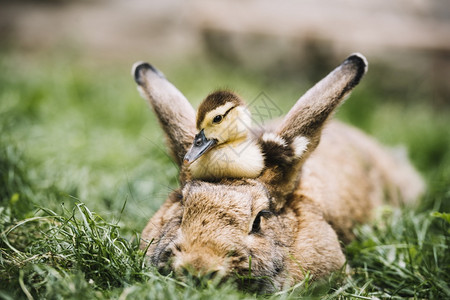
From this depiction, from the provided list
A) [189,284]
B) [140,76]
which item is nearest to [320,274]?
[189,284]

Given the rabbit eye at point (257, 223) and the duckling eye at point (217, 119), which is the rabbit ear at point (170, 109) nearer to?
the duckling eye at point (217, 119)

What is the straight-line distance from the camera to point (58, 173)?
4.78 meters

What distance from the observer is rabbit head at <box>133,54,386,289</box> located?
108 inches

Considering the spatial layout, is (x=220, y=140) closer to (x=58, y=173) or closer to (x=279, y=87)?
(x=58, y=173)

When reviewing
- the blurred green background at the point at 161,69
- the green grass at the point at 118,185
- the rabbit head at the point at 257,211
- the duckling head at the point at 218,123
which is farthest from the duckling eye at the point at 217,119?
the blurred green background at the point at 161,69

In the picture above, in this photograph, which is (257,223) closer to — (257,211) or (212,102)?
(257,211)

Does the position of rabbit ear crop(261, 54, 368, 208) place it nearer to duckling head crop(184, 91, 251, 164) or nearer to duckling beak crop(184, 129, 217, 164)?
duckling head crop(184, 91, 251, 164)

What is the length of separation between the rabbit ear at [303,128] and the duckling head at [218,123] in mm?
276

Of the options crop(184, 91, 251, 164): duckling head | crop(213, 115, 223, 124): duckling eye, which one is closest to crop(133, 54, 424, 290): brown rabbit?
crop(184, 91, 251, 164): duckling head

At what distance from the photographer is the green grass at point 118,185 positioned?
2.93 meters

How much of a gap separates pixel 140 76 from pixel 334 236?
6.54ft

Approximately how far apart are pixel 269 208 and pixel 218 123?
2.24ft

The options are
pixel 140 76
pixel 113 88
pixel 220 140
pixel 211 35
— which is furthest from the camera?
pixel 211 35

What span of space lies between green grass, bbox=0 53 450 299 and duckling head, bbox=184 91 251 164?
2.36 feet
